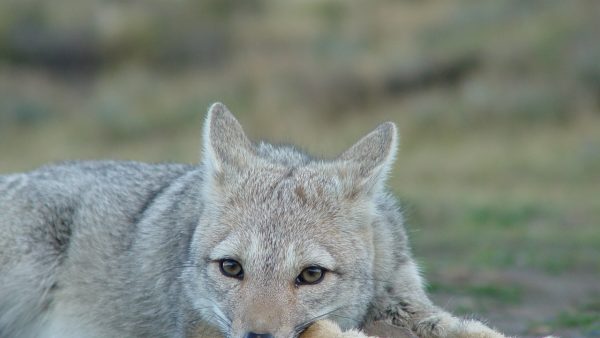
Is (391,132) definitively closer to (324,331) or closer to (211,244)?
(211,244)

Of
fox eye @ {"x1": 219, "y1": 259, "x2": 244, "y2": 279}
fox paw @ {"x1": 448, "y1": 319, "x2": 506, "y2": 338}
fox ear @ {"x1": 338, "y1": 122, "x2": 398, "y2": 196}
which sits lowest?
fox eye @ {"x1": 219, "y1": 259, "x2": 244, "y2": 279}

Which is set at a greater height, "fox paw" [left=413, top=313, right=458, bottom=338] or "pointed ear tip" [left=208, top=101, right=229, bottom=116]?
"pointed ear tip" [left=208, top=101, right=229, bottom=116]

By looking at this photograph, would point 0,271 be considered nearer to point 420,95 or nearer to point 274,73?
point 420,95

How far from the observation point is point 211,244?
638 cm

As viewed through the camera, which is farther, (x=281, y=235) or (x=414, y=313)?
(x=414, y=313)

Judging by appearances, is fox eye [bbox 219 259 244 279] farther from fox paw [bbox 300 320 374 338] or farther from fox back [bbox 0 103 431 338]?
fox paw [bbox 300 320 374 338]

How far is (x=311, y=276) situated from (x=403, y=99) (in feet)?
64.3

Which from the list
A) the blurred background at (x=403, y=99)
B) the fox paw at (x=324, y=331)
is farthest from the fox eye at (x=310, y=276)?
the blurred background at (x=403, y=99)

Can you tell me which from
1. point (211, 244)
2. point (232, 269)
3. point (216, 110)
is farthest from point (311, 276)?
point (216, 110)

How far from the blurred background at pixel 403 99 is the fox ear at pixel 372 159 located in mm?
3636

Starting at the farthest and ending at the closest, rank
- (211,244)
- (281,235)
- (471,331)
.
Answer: (471,331) < (211,244) < (281,235)

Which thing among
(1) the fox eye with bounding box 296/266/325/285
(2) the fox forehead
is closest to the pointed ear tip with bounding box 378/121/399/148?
(2) the fox forehead

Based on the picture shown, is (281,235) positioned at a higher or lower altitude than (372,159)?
lower

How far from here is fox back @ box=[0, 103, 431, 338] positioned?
6008mm
